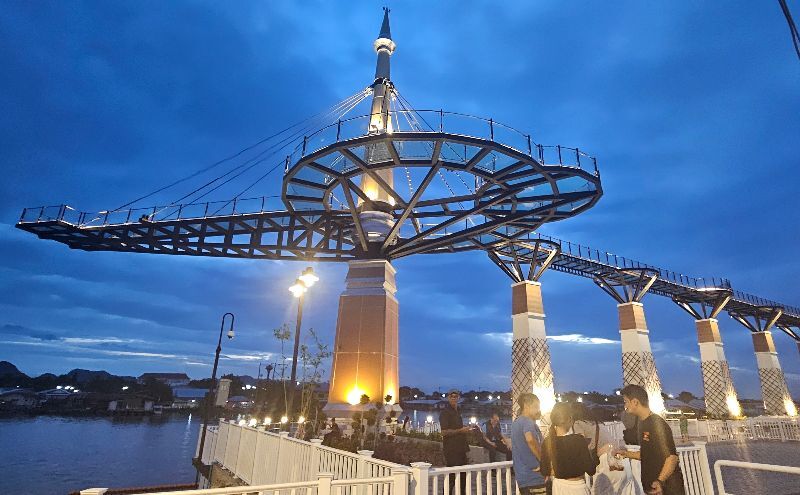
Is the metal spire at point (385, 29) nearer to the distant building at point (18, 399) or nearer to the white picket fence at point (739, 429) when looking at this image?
the white picket fence at point (739, 429)

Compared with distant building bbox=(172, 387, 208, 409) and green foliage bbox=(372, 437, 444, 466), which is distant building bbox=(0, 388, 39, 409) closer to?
distant building bbox=(172, 387, 208, 409)

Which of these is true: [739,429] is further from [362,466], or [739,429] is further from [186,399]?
[186,399]

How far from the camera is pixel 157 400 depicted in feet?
367

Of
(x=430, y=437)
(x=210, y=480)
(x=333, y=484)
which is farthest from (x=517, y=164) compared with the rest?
(x=210, y=480)

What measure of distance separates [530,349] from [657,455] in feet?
77.1

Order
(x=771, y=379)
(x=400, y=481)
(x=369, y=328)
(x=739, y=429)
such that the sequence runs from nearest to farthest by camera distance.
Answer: (x=400, y=481) → (x=369, y=328) → (x=739, y=429) → (x=771, y=379)

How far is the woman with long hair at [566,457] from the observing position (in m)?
4.53

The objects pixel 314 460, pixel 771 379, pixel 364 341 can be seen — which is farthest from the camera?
pixel 771 379

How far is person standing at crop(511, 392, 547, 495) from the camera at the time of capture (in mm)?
5098

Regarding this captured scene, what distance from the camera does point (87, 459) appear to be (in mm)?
44938

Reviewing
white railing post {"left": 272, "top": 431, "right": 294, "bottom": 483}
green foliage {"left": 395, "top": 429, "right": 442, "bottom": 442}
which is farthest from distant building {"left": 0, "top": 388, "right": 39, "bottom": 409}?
white railing post {"left": 272, "top": 431, "right": 294, "bottom": 483}

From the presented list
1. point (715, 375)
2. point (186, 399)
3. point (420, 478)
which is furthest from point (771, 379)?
point (186, 399)

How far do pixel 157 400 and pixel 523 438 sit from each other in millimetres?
130436

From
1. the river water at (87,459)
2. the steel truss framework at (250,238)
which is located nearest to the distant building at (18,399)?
the river water at (87,459)
